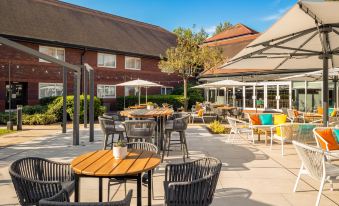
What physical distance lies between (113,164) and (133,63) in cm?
2263

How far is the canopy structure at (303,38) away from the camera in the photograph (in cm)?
447

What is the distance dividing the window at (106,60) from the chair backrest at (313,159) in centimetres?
2029

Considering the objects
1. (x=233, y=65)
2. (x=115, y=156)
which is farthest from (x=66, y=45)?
(x=115, y=156)

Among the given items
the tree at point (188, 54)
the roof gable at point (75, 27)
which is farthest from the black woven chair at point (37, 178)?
the roof gable at point (75, 27)

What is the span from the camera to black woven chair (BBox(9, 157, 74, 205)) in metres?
2.95

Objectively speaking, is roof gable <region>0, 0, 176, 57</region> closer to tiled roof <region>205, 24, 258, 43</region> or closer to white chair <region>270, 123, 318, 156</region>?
tiled roof <region>205, 24, 258, 43</region>

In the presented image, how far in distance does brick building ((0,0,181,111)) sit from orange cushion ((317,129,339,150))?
16.0 meters

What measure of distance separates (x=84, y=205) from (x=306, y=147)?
305 cm

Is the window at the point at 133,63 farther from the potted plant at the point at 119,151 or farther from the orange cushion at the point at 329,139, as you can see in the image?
the potted plant at the point at 119,151

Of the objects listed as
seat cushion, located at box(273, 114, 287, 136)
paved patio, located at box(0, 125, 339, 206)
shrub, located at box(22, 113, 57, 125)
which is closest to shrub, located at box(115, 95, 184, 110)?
shrub, located at box(22, 113, 57, 125)

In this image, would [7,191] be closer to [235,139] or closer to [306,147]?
[306,147]

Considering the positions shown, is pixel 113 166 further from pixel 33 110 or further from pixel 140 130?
pixel 33 110

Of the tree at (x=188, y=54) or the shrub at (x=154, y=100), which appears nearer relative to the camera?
the tree at (x=188, y=54)

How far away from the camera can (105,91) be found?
75.7 feet
